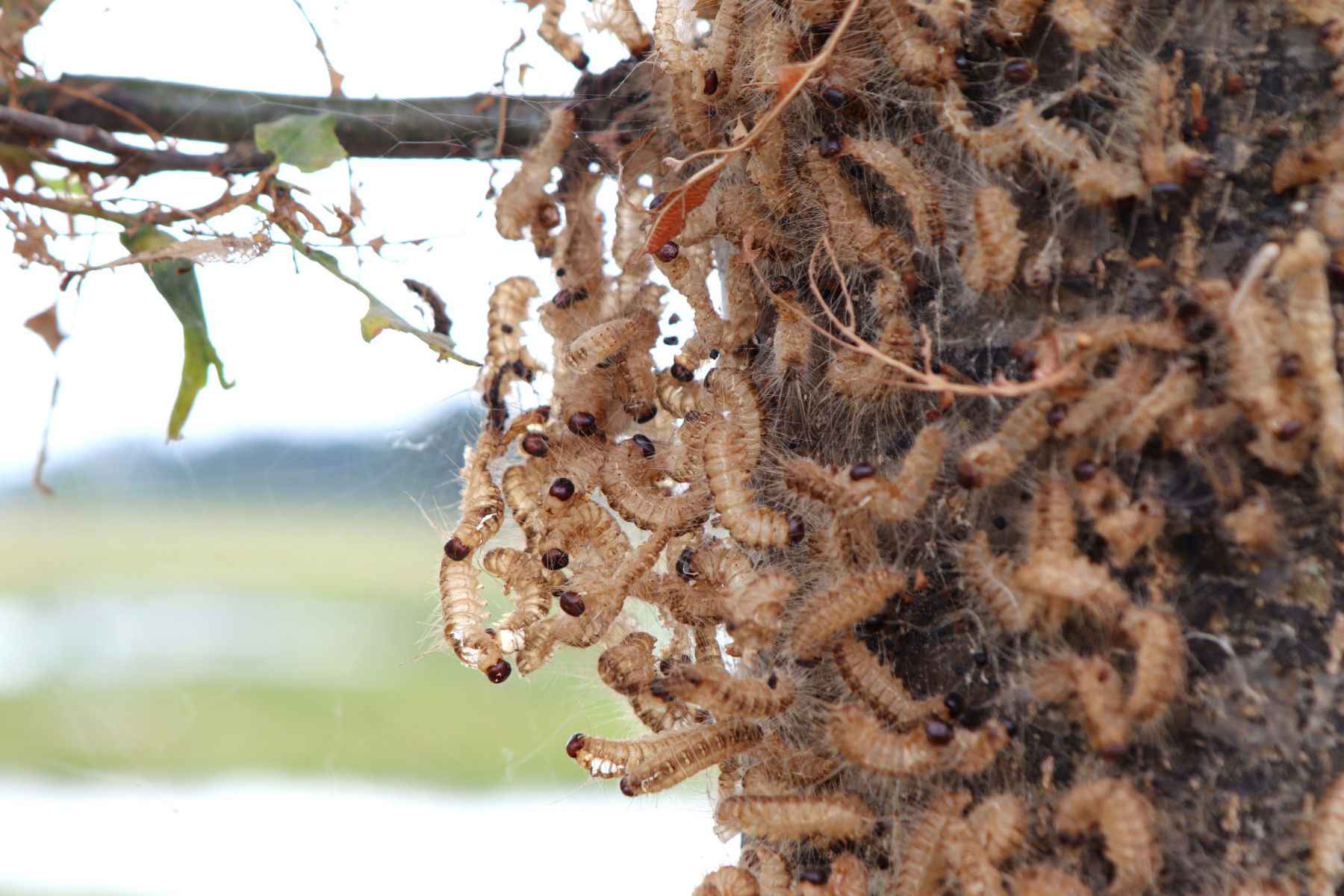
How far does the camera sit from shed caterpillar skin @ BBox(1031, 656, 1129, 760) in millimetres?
725

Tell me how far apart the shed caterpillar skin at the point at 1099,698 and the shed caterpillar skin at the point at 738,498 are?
0.30m

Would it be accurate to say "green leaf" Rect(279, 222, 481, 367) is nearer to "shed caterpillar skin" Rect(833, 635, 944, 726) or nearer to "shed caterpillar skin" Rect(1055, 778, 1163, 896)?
"shed caterpillar skin" Rect(833, 635, 944, 726)

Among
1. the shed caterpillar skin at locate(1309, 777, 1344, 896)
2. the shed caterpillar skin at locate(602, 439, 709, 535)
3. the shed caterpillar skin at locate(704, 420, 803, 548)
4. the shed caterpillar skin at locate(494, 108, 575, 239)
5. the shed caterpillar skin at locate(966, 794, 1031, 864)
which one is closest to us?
the shed caterpillar skin at locate(1309, 777, 1344, 896)

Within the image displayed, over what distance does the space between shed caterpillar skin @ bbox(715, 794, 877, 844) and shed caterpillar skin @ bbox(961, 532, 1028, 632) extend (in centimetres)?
22

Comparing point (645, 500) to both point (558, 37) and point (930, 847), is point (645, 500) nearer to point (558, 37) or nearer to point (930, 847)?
point (930, 847)

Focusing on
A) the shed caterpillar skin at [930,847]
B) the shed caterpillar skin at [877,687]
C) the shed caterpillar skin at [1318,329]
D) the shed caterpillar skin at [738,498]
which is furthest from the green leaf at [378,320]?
the shed caterpillar skin at [1318,329]

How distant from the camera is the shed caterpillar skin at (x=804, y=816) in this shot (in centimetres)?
87

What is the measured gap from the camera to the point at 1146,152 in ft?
2.43

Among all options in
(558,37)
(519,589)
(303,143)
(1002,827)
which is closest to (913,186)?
(1002,827)

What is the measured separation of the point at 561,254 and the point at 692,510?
0.50 meters

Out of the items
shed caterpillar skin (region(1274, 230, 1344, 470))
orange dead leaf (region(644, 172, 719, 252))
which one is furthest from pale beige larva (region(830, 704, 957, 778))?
orange dead leaf (region(644, 172, 719, 252))

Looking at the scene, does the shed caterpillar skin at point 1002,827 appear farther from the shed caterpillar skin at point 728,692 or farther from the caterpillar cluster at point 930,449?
the shed caterpillar skin at point 728,692

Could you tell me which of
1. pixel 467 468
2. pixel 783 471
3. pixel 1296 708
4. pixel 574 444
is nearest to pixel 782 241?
pixel 783 471

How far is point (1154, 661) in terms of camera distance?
0.70m
